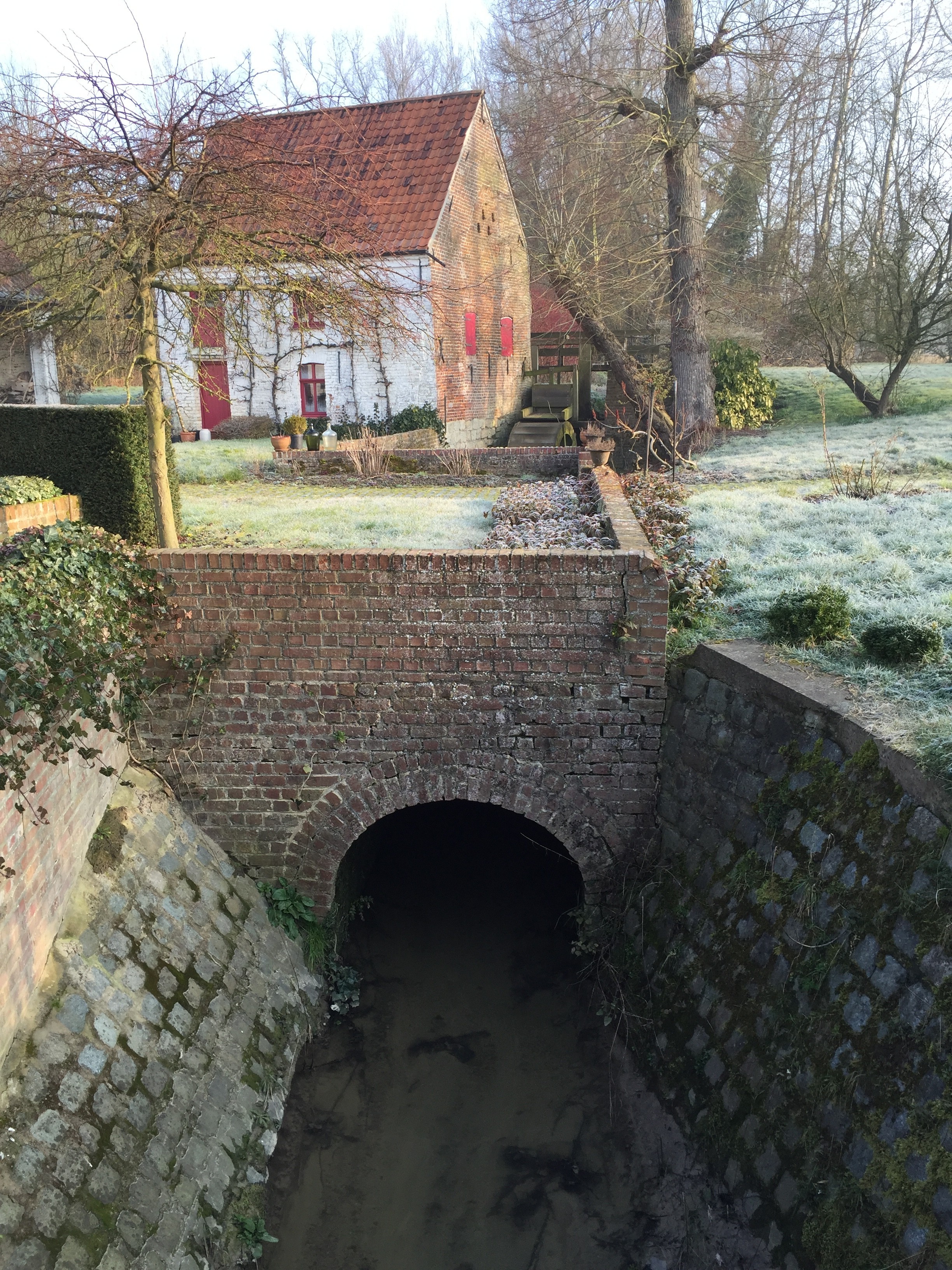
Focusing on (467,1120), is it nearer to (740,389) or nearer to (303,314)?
(303,314)

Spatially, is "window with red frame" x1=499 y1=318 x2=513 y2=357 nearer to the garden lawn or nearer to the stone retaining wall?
the garden lawn

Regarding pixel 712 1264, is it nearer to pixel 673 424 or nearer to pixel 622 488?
pixel 622 488

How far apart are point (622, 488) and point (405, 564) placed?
19.5 feet

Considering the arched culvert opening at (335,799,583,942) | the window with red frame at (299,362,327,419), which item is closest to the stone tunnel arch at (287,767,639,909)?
the arched culvert opening at (335,799,583,942)

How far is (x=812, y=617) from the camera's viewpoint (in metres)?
6.24

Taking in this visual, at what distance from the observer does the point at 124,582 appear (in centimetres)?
612

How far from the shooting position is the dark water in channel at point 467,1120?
17.3ft

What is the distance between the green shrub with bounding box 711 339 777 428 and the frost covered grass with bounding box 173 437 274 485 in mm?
10904

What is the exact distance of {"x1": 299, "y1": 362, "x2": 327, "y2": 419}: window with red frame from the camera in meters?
22.9

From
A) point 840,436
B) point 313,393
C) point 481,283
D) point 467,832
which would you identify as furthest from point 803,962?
point 481,283

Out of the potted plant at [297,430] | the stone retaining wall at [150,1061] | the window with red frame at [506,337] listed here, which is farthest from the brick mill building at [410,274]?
the stone retaining wall at [150,1061]

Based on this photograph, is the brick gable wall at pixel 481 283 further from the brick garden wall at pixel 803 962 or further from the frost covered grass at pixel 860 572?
the brick garden wall at pixel 803 962

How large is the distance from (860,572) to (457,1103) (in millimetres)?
5206

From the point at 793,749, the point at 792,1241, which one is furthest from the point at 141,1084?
the point at 793,749
